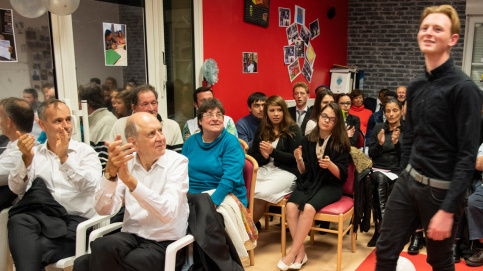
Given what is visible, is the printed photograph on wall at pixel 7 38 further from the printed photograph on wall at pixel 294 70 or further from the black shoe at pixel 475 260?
the printed photograph on wall at pixel 294 70

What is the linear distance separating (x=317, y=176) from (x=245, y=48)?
2130 mm

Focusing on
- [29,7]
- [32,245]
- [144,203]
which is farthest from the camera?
[29,7]

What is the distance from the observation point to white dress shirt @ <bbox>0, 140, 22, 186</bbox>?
2.50 metres

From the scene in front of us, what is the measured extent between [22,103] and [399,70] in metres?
6.57

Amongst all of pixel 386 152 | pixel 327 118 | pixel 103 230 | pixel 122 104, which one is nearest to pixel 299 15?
pixel 386 152

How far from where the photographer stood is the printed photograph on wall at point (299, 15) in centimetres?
593

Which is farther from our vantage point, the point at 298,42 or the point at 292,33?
the point at 298,42

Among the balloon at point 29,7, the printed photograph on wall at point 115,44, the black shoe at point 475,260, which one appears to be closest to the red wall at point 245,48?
the printed photograph on wall at point 115,44

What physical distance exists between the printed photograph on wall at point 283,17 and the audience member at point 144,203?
373cm

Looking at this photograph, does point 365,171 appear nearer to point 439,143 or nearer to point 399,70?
point 439,143

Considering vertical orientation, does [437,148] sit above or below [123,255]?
above

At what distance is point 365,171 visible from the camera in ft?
10.7

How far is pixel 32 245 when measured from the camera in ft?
7.38

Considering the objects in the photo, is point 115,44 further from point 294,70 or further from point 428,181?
point 294,70
